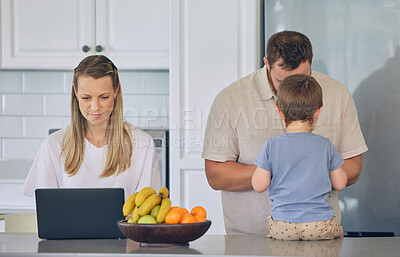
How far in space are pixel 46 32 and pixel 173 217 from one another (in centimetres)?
221

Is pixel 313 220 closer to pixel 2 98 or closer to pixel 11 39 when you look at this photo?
pixel 11 39

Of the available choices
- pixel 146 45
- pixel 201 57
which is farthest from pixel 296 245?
pixel 146 45

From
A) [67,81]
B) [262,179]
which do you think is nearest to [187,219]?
[262,179]

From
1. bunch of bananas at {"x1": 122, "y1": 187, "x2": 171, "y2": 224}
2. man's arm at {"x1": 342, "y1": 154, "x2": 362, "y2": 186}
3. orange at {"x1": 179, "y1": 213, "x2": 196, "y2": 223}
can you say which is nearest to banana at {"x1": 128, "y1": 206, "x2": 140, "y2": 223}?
bunch of bananas at {"x1": 122, "y1": 187, "x2": 171, "y2": 224}

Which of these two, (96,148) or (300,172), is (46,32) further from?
(300,172)

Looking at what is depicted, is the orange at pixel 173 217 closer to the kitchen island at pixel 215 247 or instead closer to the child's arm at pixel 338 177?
the kitchen island at pixel 215 247

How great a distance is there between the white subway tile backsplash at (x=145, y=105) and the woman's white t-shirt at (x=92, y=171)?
5.33ft

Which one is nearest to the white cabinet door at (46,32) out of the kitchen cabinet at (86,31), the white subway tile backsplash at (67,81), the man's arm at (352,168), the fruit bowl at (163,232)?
the kitchen cabinet at (86,31)

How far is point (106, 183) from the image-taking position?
1895 mm

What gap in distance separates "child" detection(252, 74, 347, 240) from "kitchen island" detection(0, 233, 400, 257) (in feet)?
0.17

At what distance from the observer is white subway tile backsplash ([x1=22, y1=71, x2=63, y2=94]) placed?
12.0ft

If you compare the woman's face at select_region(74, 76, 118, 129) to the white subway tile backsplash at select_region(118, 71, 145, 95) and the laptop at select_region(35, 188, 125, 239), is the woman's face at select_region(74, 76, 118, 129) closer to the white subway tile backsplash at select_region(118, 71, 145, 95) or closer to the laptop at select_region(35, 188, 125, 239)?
the laptop at select_region(35, 188, 125, 239)

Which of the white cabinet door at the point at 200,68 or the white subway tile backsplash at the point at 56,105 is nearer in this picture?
the white cabinet door at the point at 200,68

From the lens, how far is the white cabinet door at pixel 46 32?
325 cm
